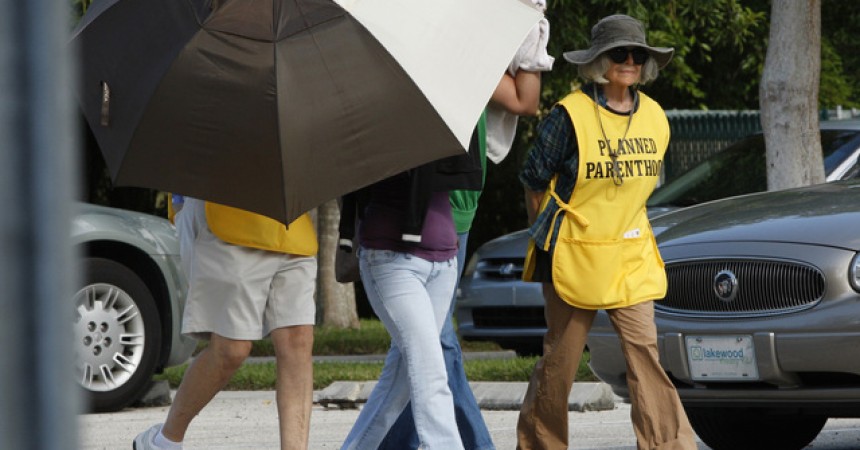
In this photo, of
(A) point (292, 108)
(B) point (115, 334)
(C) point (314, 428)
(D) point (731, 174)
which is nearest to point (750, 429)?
(C) point (314, 428)

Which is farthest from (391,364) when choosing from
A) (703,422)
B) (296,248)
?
(703,422)

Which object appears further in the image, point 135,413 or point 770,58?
point 770,58

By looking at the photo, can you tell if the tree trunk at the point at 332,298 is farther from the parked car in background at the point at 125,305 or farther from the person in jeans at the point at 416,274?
the person in jeans at the point at 416,274

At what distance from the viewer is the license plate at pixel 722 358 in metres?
5.57

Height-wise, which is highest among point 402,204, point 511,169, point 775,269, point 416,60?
point 416,60

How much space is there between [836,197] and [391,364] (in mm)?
2206

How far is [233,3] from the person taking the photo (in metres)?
4.16

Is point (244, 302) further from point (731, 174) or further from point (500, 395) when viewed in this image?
point (731, 174)

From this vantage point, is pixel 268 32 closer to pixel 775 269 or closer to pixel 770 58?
pixel 775 269

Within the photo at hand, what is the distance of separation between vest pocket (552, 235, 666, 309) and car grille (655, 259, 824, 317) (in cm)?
57

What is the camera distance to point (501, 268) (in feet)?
36.0

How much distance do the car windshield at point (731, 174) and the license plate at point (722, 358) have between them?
15.3 feet

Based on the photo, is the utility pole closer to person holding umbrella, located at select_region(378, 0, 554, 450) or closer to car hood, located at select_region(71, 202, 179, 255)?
person holding umbrella, located at select_region(378, 0, 554, 450)

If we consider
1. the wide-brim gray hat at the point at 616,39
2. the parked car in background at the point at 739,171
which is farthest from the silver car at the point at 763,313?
the parked car in background at the point at 739,171
